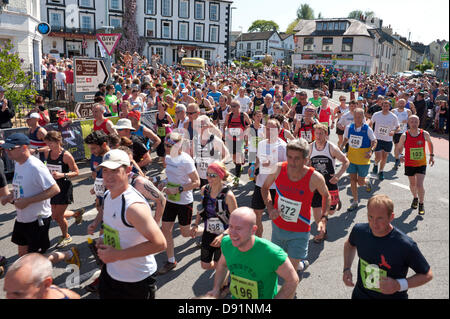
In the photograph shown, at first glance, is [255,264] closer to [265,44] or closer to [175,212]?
[175,212]

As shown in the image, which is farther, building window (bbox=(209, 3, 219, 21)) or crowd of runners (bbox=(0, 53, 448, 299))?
building window (bbox=(209, 3, 219, 21))

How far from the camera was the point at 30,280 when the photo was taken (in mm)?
2332

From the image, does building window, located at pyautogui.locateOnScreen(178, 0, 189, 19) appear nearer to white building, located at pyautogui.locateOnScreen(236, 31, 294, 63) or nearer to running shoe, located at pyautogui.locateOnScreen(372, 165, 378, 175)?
white building, located at pyautogui.locateOnScreen(236, 31, 294, 63)

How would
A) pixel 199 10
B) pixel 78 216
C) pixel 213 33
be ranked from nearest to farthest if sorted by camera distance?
pixel 78 216, pixel 199 10, pixel 213 33

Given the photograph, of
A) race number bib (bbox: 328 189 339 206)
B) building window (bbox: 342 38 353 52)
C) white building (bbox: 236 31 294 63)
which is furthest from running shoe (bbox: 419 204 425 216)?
white building (bbox: 236 31 294 63)

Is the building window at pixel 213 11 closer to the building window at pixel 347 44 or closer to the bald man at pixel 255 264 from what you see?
the building window at pixel 347 44

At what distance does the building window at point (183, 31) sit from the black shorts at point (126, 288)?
182 feet

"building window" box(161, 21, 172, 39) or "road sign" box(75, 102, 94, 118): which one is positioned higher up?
"building window" box(161, 21, 172, 39)

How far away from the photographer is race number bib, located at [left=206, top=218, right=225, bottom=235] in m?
4.38

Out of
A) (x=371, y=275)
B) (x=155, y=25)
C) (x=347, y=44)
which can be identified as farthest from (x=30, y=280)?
(x=347, y=44)

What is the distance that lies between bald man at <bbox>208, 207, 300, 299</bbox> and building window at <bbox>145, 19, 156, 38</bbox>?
179 feet

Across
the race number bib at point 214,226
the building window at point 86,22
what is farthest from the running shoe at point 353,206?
the building window at point 86,22

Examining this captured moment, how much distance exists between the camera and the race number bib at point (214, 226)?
173 inches

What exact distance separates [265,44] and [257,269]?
9077 centimetres
